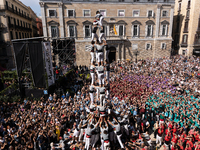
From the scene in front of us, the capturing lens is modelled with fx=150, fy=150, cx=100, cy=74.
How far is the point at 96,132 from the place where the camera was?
892 cm

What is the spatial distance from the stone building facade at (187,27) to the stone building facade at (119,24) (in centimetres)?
577

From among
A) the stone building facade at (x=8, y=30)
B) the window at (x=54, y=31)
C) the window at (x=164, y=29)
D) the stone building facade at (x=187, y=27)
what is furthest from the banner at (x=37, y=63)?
the stone building facade at (x=187, y=27)

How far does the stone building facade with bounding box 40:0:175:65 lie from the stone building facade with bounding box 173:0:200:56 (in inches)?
227

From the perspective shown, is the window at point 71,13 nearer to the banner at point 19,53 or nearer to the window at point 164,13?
the banner at point 19,53

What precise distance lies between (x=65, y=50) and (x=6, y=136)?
15938mm

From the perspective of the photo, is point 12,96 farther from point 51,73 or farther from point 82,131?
point 82,131

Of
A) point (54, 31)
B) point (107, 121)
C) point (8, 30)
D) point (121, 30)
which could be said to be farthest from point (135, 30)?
point (107, 121)

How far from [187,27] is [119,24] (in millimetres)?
16772

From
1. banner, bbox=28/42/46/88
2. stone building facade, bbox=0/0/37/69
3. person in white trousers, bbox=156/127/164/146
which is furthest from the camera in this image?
stone building facade, bbox=0/0/37/69

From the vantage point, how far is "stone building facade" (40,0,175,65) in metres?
28.3

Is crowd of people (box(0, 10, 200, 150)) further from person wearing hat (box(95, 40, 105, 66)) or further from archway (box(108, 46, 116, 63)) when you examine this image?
archway (box(108, 46, 116, 63))

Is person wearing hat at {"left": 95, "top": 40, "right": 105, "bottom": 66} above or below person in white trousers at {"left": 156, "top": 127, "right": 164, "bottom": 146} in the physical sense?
above

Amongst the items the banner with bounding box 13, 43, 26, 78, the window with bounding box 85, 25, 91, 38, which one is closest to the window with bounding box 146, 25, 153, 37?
the window with bounding box 85, 25, 91, 38

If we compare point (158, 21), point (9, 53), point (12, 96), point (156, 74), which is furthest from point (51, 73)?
point (158, 21)
